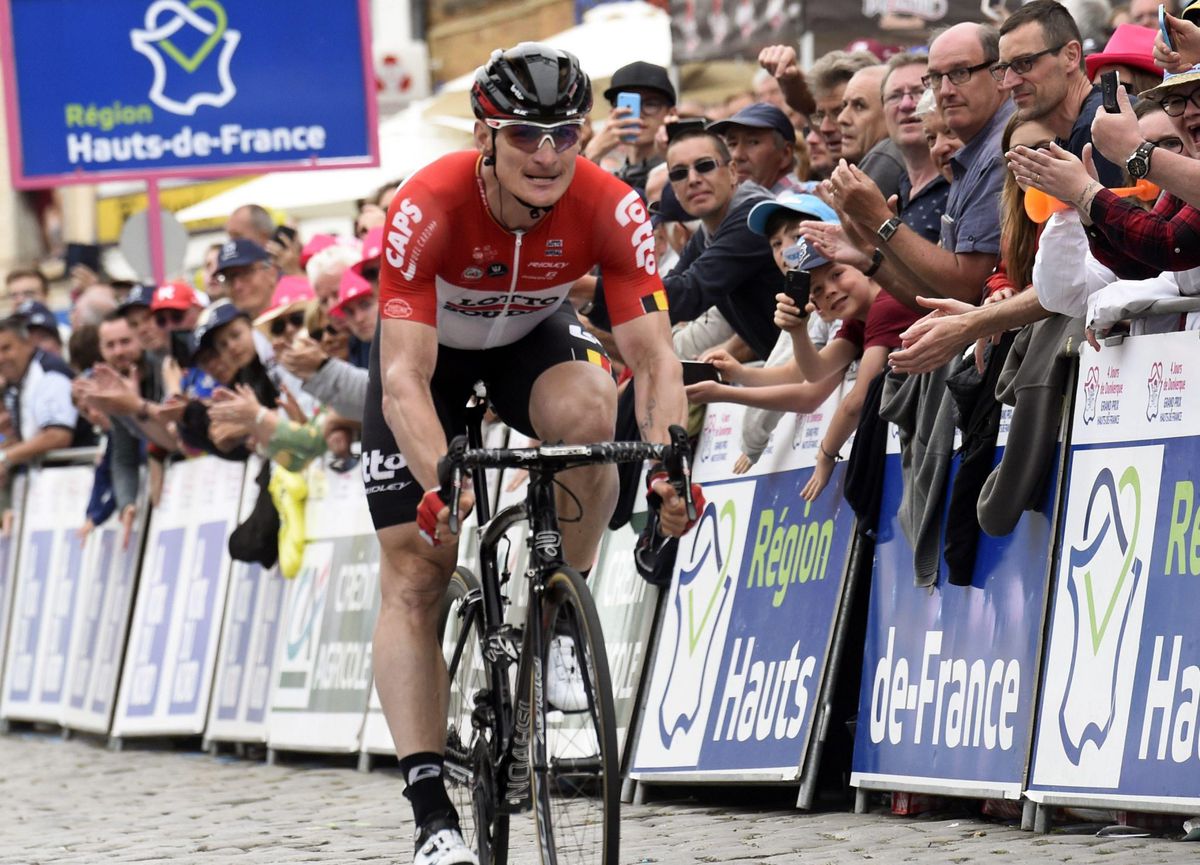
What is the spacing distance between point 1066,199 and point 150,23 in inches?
414

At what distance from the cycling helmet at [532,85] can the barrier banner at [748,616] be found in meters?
2.77

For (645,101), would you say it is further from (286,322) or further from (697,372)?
(697,372)

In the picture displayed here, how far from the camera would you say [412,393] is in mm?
6195

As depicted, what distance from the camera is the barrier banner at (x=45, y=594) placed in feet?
51.3

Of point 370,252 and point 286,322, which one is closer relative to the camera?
point 370,252

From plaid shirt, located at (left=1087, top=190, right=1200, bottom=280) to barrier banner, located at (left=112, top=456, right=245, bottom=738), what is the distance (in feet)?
25.2

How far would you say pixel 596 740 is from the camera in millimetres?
5480

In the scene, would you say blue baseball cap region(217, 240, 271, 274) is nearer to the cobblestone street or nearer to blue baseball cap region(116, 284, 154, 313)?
blue baseball cap region(116, 284, 154, 313)

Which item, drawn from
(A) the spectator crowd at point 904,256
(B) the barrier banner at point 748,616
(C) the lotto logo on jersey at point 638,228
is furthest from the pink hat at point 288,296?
(C) the lotto logo on jersey at point 638,228

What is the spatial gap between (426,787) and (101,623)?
9153 mm

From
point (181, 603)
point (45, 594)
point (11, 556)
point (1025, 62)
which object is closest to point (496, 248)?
point (1025, 62)

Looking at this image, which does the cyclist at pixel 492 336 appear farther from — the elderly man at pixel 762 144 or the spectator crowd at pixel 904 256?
the elderly man at pixel 762 144

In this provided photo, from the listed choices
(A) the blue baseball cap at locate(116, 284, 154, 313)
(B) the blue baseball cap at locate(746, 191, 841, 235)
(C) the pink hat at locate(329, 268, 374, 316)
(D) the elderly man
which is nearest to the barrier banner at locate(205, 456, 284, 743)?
(A) the blue baseball cap at locate(116, 284, 154, 313)

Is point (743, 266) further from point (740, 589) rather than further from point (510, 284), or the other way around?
point (510, 284)
